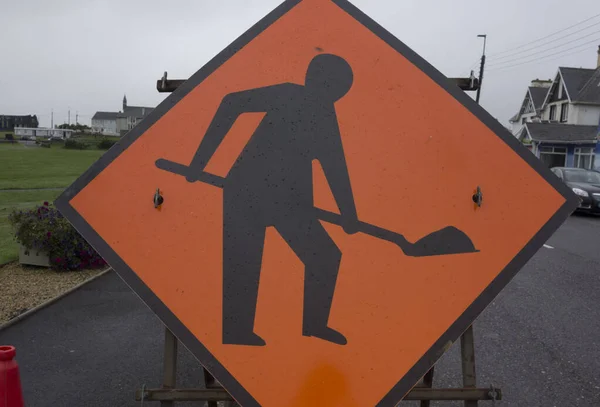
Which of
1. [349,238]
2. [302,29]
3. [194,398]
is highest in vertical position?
[302,29]

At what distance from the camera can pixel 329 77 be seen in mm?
1950

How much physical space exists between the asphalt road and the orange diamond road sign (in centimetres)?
269

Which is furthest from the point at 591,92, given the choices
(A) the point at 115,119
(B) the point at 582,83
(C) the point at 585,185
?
(A) the point at 115,119

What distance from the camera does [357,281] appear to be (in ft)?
6.10

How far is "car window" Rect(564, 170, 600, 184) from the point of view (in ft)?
71.3

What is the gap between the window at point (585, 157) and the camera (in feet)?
125

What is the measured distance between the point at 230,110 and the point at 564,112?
178ft

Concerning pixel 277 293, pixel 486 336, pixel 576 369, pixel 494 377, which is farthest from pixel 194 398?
pixel 486 336

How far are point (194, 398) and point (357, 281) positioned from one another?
2.57ft

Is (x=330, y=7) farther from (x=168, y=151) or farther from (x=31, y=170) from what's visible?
(x=31, y=170)

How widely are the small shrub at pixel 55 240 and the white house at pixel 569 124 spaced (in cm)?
3502

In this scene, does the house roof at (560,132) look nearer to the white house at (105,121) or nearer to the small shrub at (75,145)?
the small shrub at (75,145)

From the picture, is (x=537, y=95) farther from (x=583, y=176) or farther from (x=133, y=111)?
(x=133, y=111)

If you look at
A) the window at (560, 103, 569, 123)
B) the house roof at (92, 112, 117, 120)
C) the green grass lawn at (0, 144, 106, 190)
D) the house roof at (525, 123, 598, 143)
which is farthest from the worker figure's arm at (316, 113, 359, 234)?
the house roof at (92, 112, 117, 120)
